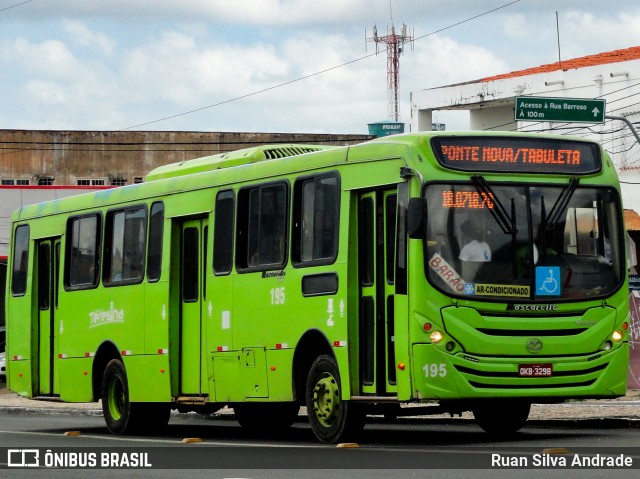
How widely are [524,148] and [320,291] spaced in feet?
8.65

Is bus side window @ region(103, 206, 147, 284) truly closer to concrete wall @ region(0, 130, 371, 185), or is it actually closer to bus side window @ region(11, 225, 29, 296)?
bus side window @ region(11, 225, 29, 296)

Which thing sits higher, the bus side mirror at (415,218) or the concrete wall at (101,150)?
the concrete wall at (101,150)

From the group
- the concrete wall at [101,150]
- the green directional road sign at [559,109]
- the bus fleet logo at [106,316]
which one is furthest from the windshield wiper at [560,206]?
the concrete wall at [101,150]

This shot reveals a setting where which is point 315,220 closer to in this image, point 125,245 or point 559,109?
point 125,245

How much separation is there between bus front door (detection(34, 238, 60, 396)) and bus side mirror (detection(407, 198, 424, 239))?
29.1 feet

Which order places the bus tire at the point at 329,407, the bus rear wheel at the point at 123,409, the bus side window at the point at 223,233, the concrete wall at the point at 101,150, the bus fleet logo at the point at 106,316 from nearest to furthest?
1. the bus tire at the point at 329,407
2. the bus side window at the point at 223,233
3. the bus rear wheel at the point at 123,409
4. the bus fleet logo at the point at 106,316
5. the concrete wall at the point at 101,150

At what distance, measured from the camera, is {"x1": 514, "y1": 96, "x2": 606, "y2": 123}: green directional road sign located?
2703 centimetres

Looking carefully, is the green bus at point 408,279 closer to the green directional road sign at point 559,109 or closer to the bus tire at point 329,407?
the bus tire at point 329,407

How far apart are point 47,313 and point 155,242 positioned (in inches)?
143

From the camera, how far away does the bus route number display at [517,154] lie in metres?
15.9

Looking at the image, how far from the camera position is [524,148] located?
53.3ft

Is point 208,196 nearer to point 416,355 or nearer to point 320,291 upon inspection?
point 320,291

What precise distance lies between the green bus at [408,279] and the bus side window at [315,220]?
2 cm
